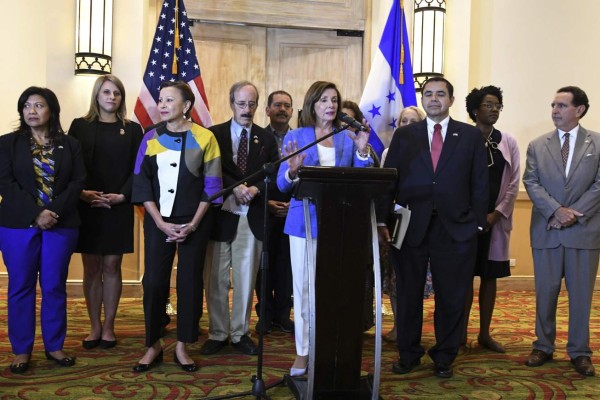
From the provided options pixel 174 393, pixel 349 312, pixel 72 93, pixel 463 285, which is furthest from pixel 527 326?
pixel 72 93

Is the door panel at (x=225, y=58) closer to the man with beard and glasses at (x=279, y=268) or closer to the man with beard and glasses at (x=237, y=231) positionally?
the man with beard and glasses at (x=279, y=268)

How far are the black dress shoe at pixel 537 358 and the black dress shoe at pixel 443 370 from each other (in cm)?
56

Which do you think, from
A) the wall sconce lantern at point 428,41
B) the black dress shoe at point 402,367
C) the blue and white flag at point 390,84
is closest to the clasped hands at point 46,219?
the black dress shoe at point 402,367

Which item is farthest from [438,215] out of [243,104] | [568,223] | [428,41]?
[428,41]

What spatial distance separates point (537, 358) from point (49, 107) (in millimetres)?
3042

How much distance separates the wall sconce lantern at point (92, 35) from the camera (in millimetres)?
5434

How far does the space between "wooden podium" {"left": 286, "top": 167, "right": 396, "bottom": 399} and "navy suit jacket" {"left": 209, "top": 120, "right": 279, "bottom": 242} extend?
95 cm

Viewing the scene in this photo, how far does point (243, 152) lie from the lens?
389cm

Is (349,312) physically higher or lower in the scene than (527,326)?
higher

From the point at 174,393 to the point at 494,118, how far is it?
2456mm

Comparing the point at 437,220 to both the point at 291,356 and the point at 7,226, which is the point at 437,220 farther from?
the point at 7,226

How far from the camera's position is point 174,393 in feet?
10.2

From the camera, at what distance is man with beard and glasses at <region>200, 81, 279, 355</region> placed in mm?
3828

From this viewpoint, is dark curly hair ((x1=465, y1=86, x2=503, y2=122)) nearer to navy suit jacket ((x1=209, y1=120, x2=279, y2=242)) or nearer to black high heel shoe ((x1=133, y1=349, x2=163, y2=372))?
navy suit jacket ((x1=209, y1=120, x2=279, y2=242))
